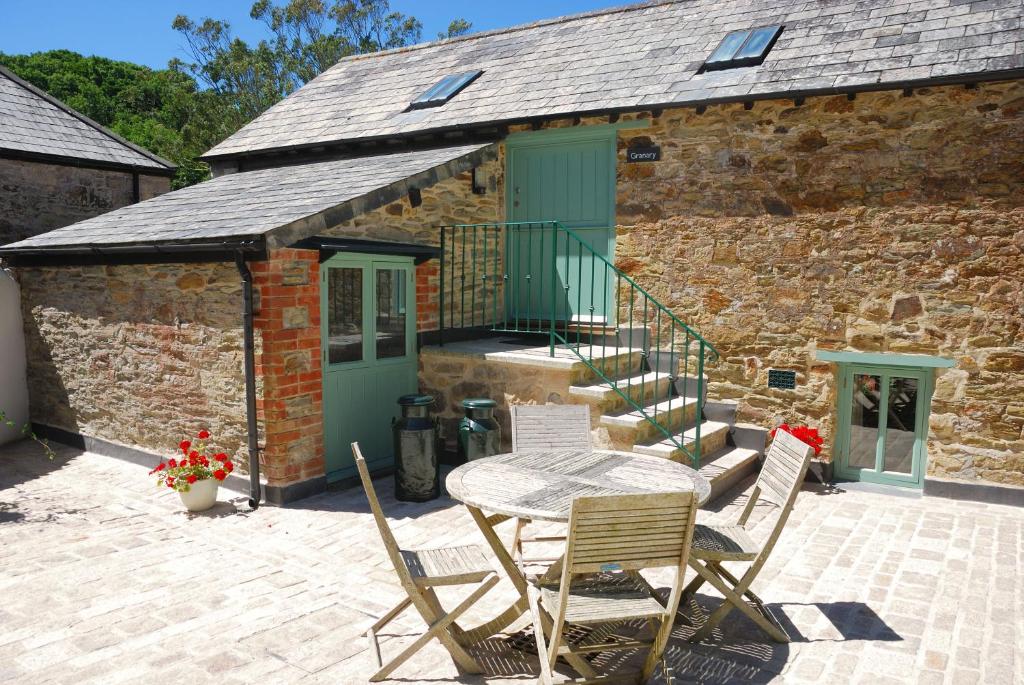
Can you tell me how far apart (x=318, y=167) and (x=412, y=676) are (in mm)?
6478

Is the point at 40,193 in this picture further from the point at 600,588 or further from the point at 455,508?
the point at 600,588

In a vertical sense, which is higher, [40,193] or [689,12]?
[689,12]

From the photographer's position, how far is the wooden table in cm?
350

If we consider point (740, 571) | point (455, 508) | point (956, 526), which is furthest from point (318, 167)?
point (956, 526)

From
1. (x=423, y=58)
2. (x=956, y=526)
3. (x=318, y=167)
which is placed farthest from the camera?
(x=423, y=58)

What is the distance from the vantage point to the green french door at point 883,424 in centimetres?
659

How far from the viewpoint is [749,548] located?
148 inches

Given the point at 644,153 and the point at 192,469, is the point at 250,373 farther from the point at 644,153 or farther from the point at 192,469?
the point at 644,153

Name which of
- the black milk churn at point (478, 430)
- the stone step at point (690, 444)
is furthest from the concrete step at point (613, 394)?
the black milk churn at point (478, 430)

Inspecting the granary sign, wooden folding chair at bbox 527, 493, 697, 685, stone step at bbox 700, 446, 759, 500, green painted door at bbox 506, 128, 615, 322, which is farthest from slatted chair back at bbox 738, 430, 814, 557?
the granary sign

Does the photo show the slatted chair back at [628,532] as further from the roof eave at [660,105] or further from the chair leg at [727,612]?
the roof eave at [660,105]

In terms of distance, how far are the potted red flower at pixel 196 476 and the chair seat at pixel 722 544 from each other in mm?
4014

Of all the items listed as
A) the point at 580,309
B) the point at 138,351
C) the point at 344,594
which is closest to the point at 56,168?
the point at 138,351

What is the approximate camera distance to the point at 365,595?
4.36m
